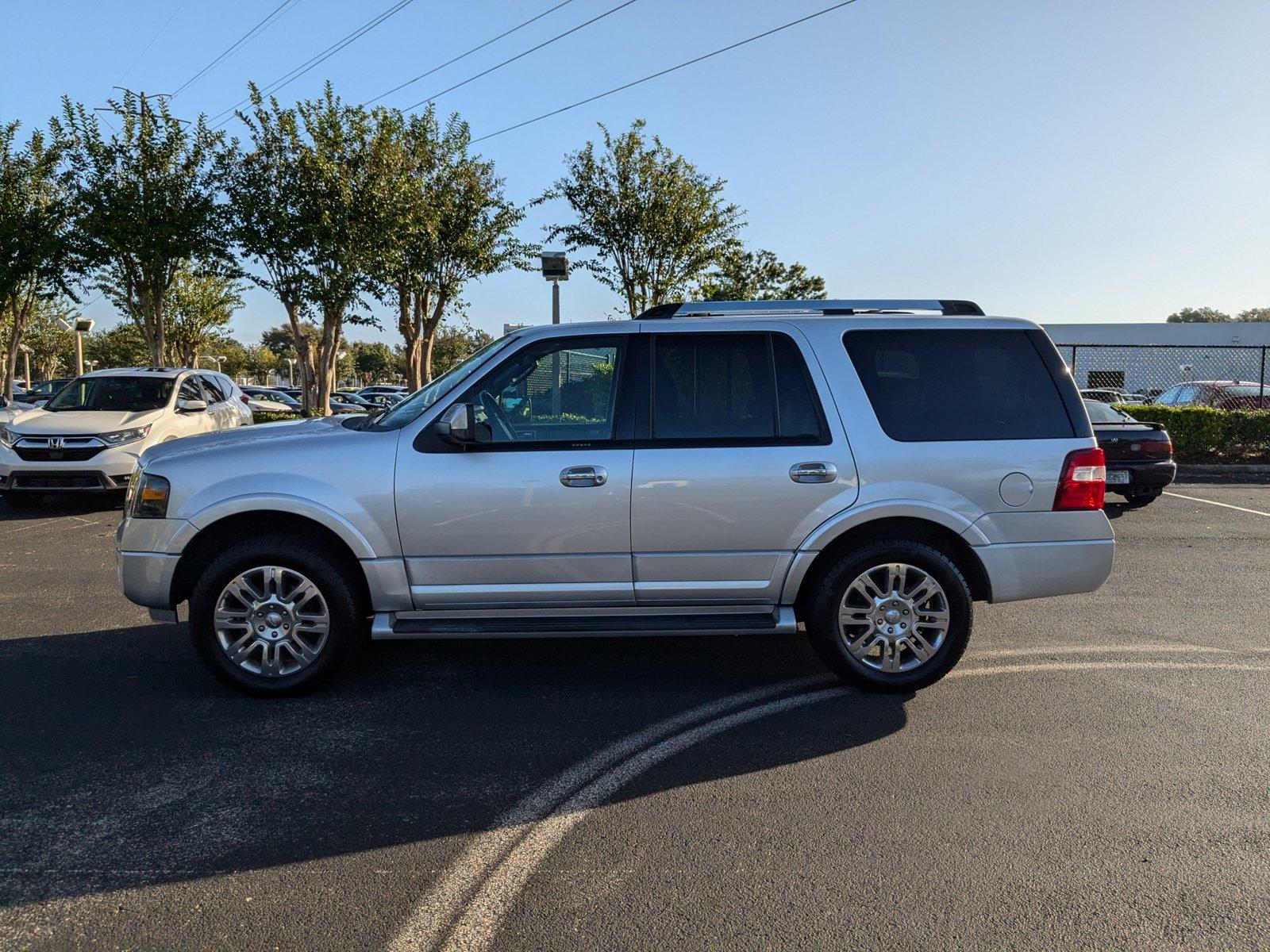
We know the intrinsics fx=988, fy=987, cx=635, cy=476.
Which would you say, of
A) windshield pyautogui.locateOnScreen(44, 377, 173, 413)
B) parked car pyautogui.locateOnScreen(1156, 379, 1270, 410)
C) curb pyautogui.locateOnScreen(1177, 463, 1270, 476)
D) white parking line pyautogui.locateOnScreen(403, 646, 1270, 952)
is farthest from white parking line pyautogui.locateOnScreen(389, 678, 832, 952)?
parked car pyautogui.locateOnScreen(1156, 379, 1270, 410)

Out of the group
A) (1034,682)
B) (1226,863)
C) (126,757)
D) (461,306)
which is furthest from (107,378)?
(461,306)

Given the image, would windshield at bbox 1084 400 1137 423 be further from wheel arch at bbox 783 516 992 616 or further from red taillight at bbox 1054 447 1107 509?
wheel arch at bbox 783 516 992 616

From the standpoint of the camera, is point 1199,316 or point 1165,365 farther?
point 1199,316

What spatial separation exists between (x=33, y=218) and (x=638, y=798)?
23797 millimetres

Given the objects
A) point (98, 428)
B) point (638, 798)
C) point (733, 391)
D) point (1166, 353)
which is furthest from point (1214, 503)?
point (1166, 353)

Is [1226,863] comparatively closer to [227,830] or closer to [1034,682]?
[1034,682]

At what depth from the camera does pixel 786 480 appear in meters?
5.11

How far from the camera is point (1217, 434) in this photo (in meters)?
17.2

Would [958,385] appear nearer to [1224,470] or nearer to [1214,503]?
[1214,503]

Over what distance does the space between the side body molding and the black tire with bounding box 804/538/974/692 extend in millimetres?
128

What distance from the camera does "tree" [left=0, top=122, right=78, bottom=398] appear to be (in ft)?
71.0

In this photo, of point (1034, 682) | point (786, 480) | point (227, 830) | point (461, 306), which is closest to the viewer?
point (227, 830)

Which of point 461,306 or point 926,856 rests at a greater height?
point 461,306

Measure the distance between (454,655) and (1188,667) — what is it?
4302mm
